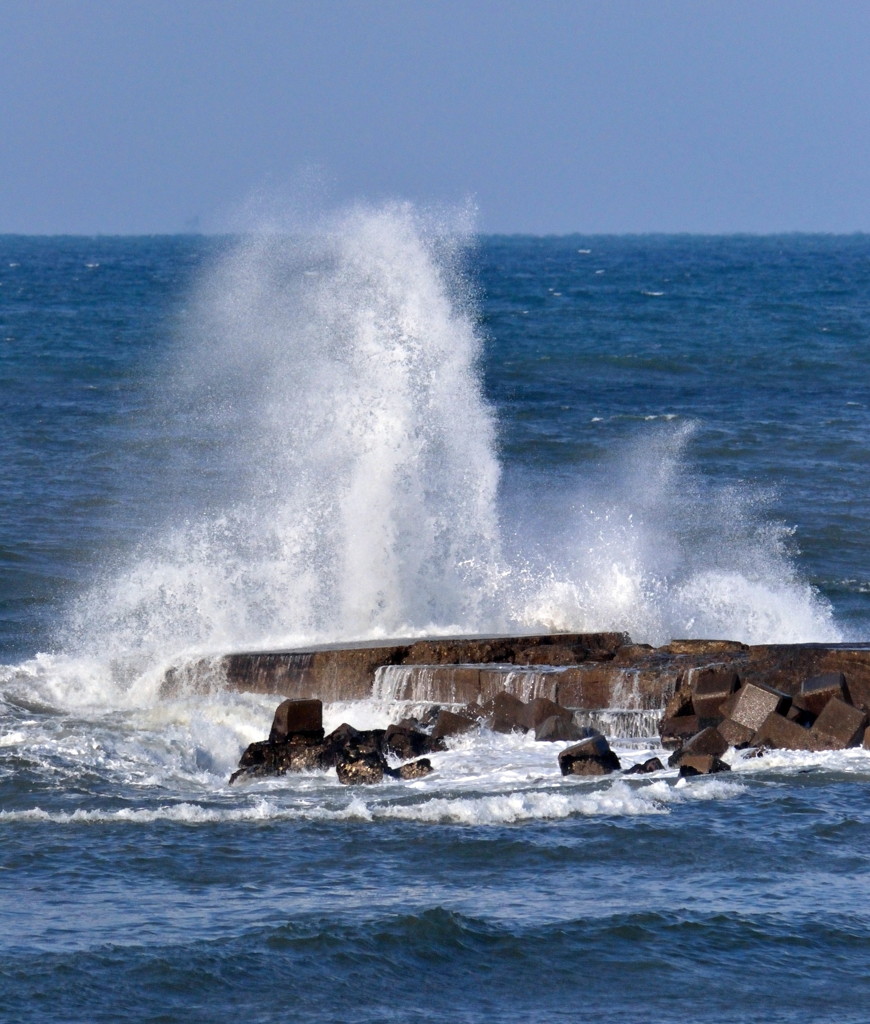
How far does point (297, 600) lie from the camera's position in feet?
58.5

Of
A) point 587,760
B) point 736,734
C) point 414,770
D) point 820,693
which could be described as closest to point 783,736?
point 736,734

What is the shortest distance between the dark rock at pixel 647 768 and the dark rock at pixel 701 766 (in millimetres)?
171

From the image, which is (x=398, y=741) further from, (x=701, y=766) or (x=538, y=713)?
(x=701, y=766)

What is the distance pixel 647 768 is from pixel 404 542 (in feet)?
21.8

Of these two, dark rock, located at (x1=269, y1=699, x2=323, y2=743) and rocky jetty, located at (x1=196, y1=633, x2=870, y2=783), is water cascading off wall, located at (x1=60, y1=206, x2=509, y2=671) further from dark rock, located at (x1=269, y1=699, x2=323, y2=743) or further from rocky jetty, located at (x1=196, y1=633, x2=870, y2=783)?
dark rock, located at (x1=269, y1=699, x2=323, y2=743)

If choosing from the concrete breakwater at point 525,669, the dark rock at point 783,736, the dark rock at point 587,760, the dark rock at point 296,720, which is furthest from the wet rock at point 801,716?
the dark rock at point 296,720

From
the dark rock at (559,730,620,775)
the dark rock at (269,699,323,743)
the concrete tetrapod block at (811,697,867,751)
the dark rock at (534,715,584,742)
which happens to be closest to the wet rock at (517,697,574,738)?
the dark rock at (534,715,584,742)

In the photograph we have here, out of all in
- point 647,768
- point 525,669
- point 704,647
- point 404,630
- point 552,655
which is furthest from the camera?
point 404,630

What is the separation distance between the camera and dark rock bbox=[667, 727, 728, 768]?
39.4ft

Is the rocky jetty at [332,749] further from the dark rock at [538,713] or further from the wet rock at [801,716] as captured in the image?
the wet rock at [801,716]

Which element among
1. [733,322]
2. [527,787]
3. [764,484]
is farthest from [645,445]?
[733,322]

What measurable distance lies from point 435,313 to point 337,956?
1249 cm

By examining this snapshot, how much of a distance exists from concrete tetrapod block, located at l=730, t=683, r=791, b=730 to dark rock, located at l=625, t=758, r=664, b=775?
946mm

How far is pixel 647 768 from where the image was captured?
38.8 feet
